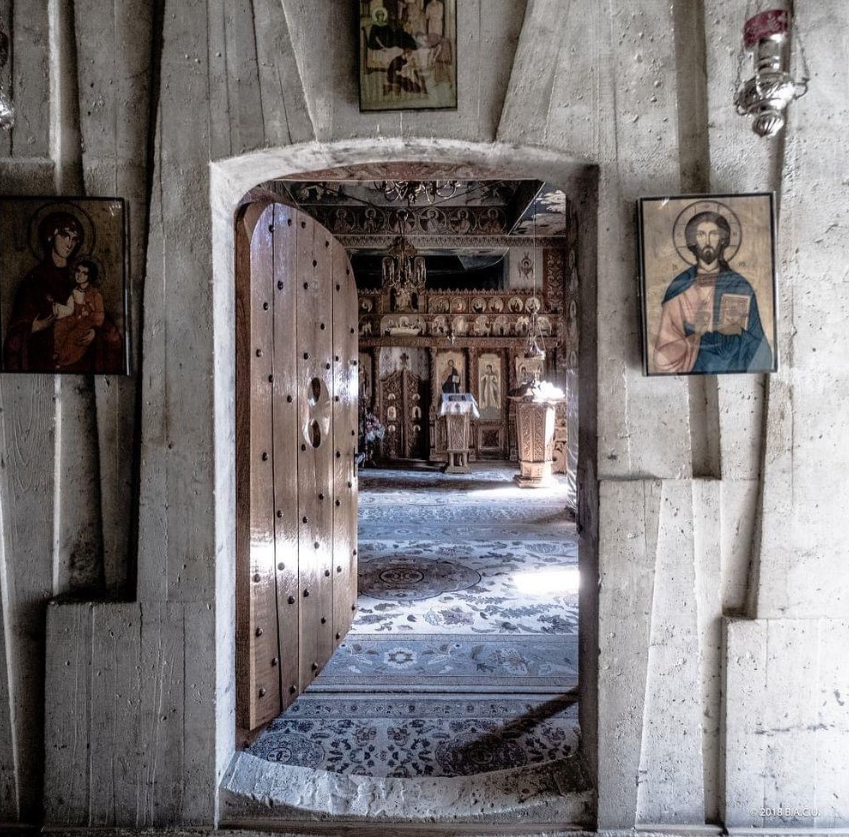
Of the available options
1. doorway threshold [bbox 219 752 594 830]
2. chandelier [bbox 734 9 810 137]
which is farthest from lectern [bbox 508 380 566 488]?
chandelier [bbox 734 9 810 137]

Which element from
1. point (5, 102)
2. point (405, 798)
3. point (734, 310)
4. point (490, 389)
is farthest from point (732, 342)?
point (490, 389)

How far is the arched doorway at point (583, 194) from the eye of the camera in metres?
2.23

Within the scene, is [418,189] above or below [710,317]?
above

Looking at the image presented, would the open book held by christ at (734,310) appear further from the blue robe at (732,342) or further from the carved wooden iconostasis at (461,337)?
the carved wooden iconostasis at (461,337)

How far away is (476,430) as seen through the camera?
1231 cm

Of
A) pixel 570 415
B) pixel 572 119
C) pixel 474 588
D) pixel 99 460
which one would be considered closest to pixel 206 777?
pixel 99 460

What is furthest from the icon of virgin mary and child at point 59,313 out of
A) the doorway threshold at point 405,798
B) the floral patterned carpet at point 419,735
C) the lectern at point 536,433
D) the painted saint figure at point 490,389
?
the painted saint figure at point 490,389

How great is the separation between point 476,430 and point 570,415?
5.20 metres

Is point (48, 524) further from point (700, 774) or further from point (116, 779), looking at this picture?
point (700, 774)

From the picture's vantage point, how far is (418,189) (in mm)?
8383

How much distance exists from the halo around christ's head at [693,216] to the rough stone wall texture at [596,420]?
0.45ft

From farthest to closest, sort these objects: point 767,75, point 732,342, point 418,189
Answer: point 418,189 → point 732,342 → point 767,75

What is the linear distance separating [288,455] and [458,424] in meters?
8.19

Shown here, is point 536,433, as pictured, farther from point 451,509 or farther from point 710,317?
point 710,317
